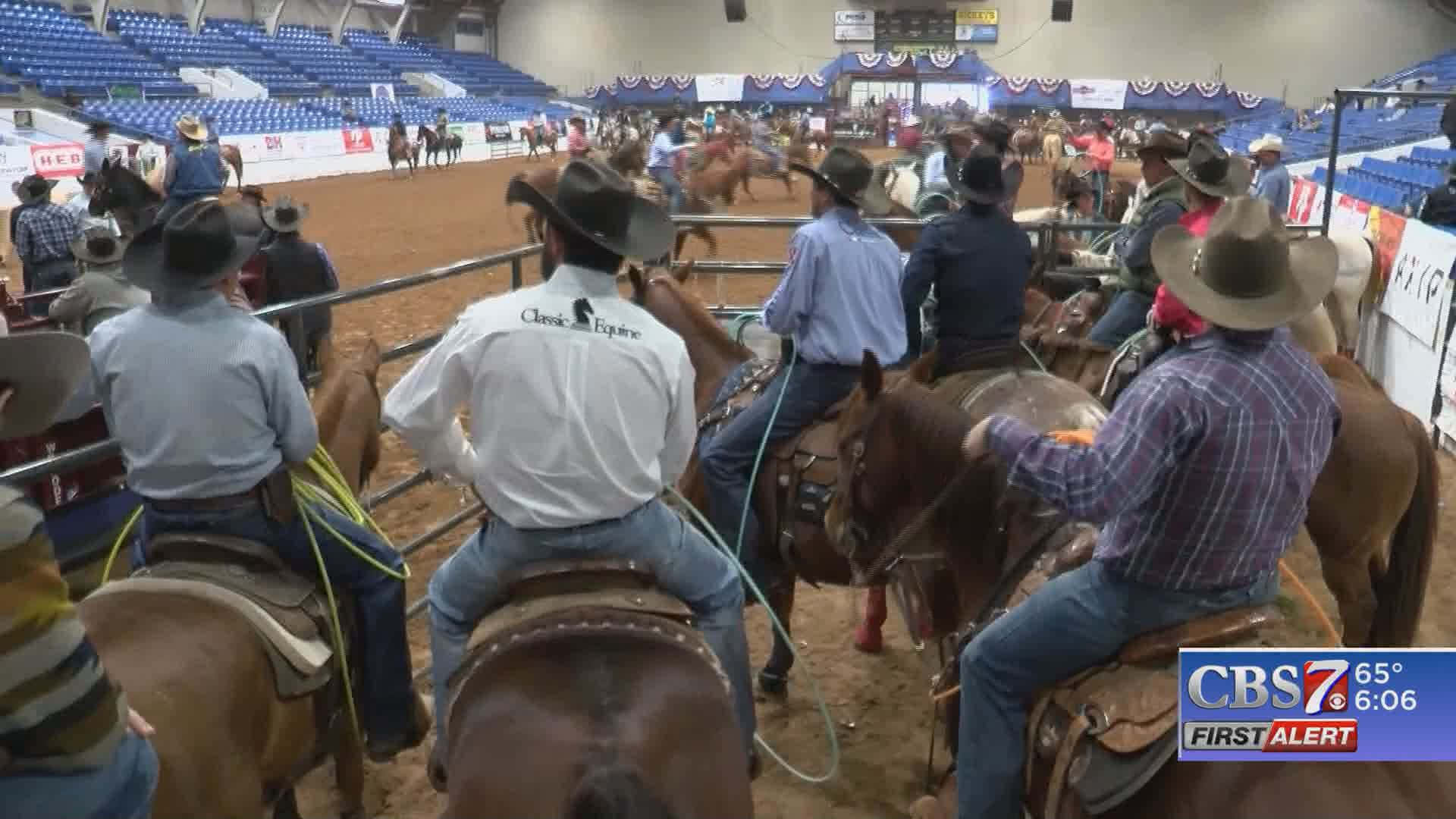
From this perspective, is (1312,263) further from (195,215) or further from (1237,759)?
(195,215)

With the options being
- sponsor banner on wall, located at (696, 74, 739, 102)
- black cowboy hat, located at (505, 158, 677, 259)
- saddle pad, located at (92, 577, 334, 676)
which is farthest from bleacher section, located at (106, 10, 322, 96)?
black cowboy hat, located at (505, 158, 677, 259)

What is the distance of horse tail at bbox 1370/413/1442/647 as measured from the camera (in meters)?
4.15

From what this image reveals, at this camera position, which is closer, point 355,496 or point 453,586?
point 453,586

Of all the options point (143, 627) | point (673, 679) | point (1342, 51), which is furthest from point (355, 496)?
point (1342, 51)

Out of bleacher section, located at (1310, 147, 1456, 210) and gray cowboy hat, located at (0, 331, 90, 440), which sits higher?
gray cowboy hat, located at (0, 331, 90, 440)

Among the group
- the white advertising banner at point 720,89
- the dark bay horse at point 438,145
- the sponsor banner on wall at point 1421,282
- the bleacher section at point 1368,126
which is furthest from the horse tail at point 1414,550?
the white advertising banner at point 720,89

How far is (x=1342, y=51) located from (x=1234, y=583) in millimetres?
49962

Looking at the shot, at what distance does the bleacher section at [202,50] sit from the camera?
32.1m

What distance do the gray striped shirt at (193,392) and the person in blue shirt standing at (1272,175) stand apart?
9.59m

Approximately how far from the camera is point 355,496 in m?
4.21

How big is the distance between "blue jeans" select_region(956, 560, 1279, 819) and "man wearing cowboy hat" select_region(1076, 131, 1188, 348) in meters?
3.42

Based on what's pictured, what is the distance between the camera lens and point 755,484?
4730mm

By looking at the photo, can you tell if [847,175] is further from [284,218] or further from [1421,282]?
[1421,282]

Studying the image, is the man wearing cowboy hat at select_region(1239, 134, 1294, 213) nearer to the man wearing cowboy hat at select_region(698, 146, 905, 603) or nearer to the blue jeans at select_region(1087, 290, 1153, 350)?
the blue jeans at select_region(1087, 290, 1153, 350)
